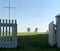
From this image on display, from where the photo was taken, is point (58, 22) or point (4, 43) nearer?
point (4, 43)

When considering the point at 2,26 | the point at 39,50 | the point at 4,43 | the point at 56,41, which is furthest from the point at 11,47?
the point at 56,41

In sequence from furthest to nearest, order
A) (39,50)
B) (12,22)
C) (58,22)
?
(58,22) → (12,22) → (39,50)

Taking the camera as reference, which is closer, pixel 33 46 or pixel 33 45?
pixel 33 46

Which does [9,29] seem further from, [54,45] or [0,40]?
[54,45]

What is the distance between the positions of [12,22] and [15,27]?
0.30m

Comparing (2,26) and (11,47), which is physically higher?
(2,26)

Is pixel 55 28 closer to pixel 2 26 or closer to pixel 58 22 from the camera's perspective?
pixel 58 22

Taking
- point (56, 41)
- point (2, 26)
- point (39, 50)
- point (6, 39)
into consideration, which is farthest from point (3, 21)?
point (56, 41)

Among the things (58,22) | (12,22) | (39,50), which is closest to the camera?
(39,50)

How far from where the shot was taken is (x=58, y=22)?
11492mm

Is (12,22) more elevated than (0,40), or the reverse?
(12,22)

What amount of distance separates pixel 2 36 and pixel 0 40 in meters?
0.23

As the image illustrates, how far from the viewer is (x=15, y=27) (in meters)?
10.6

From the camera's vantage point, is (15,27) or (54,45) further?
(54,45)
